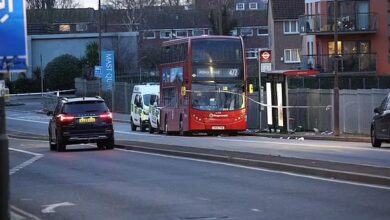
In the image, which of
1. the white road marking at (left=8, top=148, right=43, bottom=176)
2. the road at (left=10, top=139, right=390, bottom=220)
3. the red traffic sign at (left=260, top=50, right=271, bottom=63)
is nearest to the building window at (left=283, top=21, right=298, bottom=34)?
the red traffic sign at (left=260, top=50, right=271, bottom=63)

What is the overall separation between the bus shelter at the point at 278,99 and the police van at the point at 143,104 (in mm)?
8395

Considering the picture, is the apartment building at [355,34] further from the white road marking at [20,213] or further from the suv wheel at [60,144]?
the white road marking at [20,213]

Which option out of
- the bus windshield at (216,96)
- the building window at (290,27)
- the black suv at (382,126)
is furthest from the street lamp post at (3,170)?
the building window at (290,27)

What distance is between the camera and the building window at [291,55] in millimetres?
79956

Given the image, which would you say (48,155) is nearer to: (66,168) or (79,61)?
(66,168)

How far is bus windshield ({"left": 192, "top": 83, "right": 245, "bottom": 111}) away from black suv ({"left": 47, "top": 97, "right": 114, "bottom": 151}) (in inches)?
386

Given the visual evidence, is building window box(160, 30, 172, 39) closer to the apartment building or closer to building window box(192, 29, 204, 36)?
building window box(192, 29, 204, 36)

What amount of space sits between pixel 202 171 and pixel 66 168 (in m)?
4.04

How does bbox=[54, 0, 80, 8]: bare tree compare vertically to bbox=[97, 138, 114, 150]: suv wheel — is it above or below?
above

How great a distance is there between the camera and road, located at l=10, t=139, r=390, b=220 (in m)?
11.6

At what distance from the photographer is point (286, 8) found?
262 feet

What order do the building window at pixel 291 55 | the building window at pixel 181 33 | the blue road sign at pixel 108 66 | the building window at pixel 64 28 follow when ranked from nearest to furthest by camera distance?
the blue road sign at pixel 108 66 → the building window at pixel 291 55 → the building window at pixel 64 28 → the building window at pixel 181 33

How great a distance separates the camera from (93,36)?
8094cm

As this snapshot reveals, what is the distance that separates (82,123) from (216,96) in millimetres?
11178
